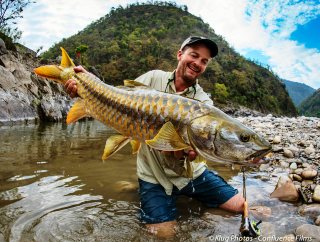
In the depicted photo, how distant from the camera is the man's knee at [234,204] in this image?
407 cm

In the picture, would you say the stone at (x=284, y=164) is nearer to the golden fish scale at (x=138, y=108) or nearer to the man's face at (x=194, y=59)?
the man's face at (x=194, y=59)

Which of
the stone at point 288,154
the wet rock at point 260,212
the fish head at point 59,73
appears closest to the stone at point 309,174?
the wet rock at point 260,212

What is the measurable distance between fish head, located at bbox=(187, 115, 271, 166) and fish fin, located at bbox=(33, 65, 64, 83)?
1828mm

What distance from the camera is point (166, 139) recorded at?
108 inches

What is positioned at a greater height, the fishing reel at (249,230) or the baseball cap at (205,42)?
the baseball cap at (205,42)

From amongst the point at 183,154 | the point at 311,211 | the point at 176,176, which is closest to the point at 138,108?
the point at 183,154

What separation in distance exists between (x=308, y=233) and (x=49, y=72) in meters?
3.22

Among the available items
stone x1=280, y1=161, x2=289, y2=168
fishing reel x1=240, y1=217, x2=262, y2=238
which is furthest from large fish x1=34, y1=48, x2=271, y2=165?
stone x1=280, y1=161, x2=289, y2=168

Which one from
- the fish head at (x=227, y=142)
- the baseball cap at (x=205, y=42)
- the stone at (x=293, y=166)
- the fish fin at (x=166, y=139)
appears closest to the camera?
the fish head at (x=227, y=142)

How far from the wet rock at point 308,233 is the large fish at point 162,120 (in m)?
1.24

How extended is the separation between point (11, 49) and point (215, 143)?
2247cm

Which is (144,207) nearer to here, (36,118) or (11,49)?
(36,118)

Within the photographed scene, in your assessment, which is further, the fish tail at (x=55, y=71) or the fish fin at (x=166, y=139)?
the fish tail at (x=55, y=71)

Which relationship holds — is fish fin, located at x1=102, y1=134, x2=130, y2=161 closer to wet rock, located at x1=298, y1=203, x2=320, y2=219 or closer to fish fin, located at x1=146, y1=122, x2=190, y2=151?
fish fin, located at x1=146, y1=122, x2=190, y2=151
